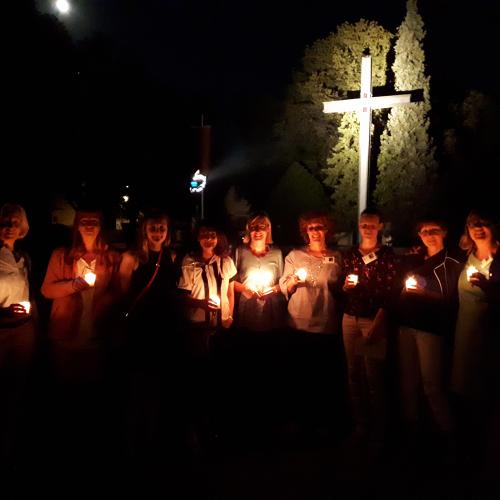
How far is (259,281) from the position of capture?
16.6ft

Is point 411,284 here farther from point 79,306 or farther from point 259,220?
point 79,306

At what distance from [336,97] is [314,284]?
19.2 m

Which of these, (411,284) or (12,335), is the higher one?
(411,284)

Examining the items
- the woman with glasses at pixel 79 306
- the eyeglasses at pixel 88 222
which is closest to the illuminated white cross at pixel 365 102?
the eyeglasses at pixel 88 222

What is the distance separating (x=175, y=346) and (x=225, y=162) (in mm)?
33134

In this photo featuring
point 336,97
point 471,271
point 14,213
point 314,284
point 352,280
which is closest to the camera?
point 471,271

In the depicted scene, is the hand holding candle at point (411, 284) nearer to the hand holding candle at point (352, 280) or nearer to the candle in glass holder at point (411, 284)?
the candle in glass holder at point (411, 284)

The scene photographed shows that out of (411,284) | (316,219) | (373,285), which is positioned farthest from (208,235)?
(411,284)

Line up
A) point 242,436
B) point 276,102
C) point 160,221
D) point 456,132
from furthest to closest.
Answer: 1. point 276,102
2. point 456,132
3. point 242,436
4. point 160,221

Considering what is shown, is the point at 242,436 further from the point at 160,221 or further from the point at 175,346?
the point at 160,221

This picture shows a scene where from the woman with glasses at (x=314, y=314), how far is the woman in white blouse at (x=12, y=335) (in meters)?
2.14

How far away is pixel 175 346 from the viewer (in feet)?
14.4

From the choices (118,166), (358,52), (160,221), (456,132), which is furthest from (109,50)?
(160,221)

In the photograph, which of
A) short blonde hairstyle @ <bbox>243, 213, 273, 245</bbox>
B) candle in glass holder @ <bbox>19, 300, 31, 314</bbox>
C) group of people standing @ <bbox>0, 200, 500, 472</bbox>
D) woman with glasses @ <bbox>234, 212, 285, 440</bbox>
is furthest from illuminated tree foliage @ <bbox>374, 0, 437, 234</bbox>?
candle in glass holder @ <bbox>19, 300, 31, 314</bbox>
